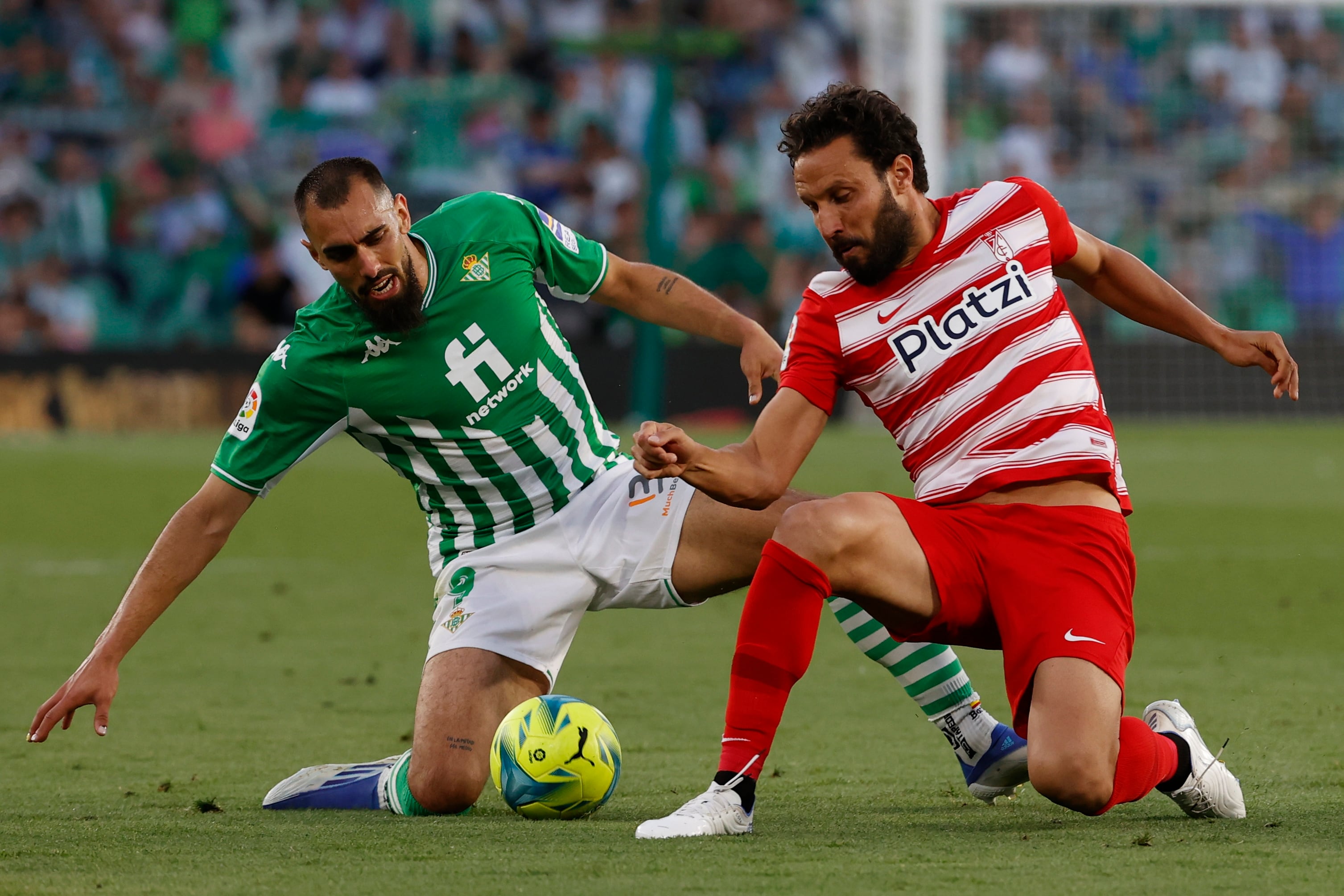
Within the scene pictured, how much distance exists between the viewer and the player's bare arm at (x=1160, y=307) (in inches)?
173

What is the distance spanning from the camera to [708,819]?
12.3 ft

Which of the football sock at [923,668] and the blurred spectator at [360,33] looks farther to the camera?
the blurred spectator at [360,33]

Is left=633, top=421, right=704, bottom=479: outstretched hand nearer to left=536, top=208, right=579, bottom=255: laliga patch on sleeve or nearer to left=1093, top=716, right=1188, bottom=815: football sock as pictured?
left=1093, top=716, right=1188, bottom=815: football sock

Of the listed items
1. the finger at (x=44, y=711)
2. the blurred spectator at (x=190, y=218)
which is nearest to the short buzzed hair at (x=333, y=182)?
the finger at (x=44, y=711)

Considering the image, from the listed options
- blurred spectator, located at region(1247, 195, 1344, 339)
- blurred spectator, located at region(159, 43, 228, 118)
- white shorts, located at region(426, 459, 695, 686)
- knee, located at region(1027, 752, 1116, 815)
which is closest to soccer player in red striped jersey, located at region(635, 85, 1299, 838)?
knee, located at region(1027, 752, 1116, 815)

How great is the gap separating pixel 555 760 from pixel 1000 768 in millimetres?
1059

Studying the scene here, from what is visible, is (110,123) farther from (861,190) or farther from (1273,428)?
A: (861,190)

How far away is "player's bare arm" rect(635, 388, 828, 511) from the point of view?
12.2 feet

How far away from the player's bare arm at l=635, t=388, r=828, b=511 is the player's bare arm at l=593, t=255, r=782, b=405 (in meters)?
0.85

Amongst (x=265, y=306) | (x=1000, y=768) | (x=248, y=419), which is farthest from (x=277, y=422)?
(x=265, y=306)

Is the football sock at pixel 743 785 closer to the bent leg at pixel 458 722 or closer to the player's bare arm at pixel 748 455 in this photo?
the player's bare arm at pixel 748 455

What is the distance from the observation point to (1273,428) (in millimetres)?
17781

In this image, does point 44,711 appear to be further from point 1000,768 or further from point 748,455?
point 1000,768

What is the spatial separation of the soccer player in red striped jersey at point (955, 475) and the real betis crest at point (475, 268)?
1.06m
